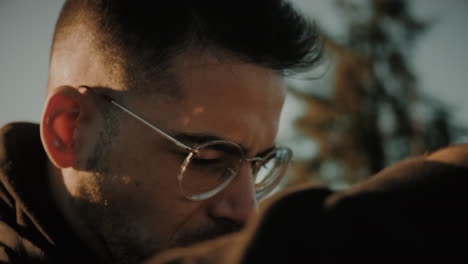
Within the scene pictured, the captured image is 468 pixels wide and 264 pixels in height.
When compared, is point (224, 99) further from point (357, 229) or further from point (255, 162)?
point (357, 229)

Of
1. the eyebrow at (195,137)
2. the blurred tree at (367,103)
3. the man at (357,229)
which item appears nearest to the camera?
the man at (357,229)

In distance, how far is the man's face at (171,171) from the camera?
83.5 inches

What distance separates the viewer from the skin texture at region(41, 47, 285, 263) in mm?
2127

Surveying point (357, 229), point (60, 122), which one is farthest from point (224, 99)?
point (357, 229)

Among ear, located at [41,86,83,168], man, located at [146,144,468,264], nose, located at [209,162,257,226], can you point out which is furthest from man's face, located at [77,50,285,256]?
man, located at [146,144,468,264]

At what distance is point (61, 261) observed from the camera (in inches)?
79.2

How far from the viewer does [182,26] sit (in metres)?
2.29

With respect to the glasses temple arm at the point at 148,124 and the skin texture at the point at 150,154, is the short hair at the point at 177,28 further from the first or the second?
the glasses temple arm at the point at 148,124

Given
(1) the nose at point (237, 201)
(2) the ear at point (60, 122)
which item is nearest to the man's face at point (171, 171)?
(1) the nose at point (237, 201)

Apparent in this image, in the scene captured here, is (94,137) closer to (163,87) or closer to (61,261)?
(163,87)

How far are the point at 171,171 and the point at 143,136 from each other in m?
0.25

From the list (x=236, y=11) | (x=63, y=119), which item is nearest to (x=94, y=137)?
(x=63, y=119)

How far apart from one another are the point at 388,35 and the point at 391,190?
16044 millimetres

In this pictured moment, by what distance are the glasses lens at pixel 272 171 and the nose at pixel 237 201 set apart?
429 mm
